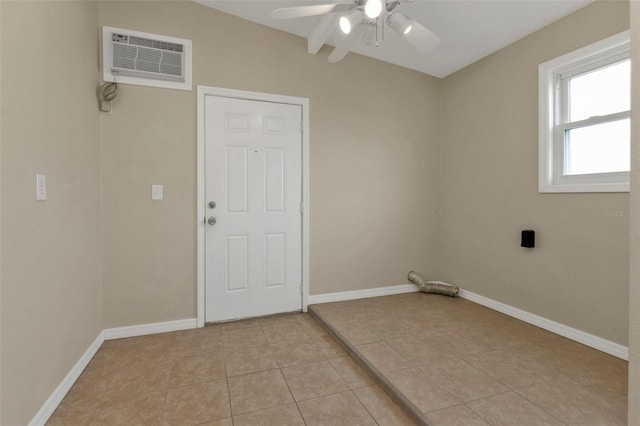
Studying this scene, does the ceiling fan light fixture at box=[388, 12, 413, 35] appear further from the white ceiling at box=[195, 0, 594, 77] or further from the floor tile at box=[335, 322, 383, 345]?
the floor tile at box=[335, 322, 383, 345]

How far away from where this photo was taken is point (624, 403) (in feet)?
5.43

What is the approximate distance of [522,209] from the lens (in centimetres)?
282

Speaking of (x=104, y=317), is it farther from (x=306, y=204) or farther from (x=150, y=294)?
(x=306, y=204)

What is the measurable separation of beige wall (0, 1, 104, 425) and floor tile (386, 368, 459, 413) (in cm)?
188

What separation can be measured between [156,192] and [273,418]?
1.98 metres

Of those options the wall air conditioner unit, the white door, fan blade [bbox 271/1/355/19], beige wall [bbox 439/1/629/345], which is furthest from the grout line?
the wall air conditioner unit

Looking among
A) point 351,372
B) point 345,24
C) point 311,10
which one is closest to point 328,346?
point 351,372

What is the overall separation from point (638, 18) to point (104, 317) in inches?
145

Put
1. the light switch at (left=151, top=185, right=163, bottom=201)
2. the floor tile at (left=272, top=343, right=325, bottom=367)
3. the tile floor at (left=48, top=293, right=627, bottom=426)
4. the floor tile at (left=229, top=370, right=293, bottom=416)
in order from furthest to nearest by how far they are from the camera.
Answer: the light switch at (left=151, top=185, right=163, bottom=201), the floor tile at (left=272, top=343, right=325, bottom=367), the floor tile at (left=229, top=370, right=293, bottom=416), the tile floor at (left=48, top=293, right=627, bottom=426)

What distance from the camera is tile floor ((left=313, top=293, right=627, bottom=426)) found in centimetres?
Answer: 161

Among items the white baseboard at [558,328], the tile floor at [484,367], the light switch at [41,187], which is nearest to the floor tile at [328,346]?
the tile floor at [484,367]

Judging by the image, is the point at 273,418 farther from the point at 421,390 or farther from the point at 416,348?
the point at 416,348

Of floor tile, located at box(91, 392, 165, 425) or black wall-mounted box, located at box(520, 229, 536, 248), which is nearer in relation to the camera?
floor tile, located at box(91, 392, 165, 425)

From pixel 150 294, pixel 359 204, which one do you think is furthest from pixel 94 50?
pixel 359 204
